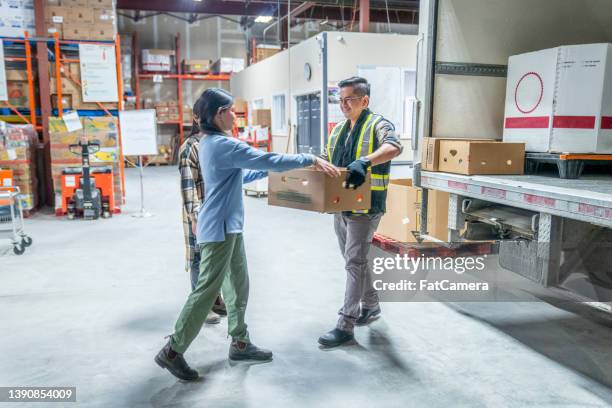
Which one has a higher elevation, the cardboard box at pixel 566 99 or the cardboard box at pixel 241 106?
the cardboard box at pixel 241 106

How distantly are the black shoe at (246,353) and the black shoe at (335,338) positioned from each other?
41 cm

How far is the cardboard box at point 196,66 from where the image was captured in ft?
60.5

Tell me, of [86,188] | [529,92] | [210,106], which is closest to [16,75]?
[86,188]

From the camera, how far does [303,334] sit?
377 centimetres

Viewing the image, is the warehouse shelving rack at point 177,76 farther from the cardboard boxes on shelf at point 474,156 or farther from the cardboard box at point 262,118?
the cardboard boxes on shelf at point 474,156

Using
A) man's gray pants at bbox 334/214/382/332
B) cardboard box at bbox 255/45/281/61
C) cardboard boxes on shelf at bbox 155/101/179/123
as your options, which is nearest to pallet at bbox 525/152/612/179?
man's gray pants at bbox 334/214/382/332

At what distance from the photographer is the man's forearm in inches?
126

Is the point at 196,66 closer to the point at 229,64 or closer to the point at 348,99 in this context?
the point at 229,64

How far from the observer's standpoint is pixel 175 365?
9.95ft

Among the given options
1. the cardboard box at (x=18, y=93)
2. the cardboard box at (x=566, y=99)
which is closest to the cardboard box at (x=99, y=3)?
the cardboard box at (x=18, y=93)

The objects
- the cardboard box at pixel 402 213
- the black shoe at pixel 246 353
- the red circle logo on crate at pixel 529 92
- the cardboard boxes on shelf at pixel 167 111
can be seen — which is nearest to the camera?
the black shoe at pixel 246 353

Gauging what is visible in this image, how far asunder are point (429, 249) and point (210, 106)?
7.25 feet

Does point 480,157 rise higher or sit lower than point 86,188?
higher

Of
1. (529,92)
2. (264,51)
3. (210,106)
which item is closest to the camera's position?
(210,106)
